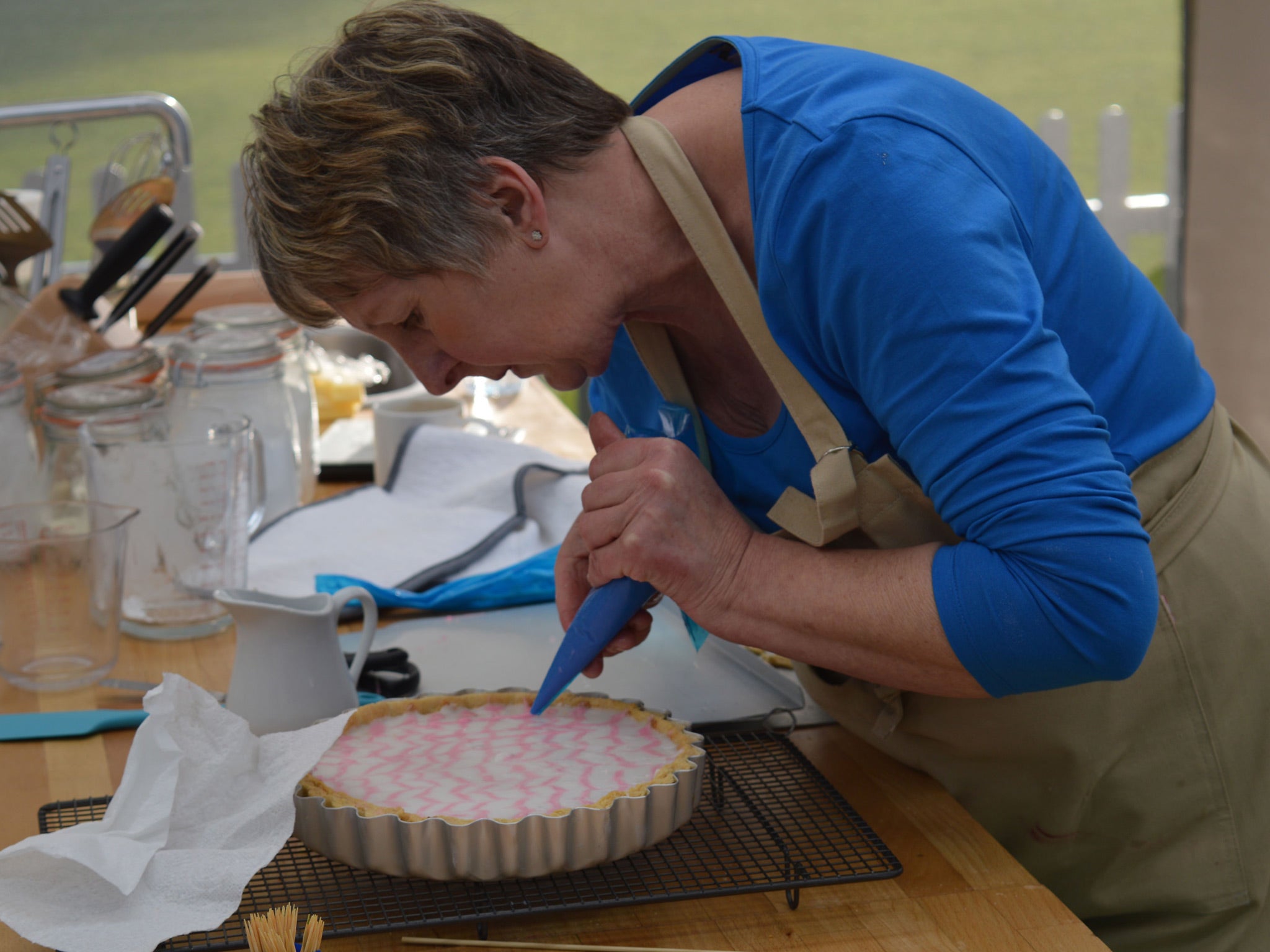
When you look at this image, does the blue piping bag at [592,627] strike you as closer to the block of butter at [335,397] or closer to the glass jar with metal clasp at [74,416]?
the glass jar with metal clasp at [74,416]

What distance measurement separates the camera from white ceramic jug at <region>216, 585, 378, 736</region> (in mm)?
1027

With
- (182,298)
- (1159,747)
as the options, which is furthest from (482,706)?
(182,298)

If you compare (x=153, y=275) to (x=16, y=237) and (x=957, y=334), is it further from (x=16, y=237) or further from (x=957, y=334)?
(x=957, y=334)

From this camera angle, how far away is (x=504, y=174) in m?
0.94

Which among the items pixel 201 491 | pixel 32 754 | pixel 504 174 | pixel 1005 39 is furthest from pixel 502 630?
pixel 1005 39

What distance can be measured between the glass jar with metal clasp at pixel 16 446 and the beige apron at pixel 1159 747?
0.96 m

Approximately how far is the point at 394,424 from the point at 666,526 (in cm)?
98

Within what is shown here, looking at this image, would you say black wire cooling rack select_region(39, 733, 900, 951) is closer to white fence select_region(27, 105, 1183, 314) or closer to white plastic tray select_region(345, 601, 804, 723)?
white plastic tray select_region(345, 601, 804, 723)

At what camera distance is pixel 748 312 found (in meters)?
0.98

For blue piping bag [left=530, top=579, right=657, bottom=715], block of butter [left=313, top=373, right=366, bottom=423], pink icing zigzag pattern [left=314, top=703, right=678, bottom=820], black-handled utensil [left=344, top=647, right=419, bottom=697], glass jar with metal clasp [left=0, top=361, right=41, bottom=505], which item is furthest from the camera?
block of butter [left=313, top=373, right=366, bottom=423]

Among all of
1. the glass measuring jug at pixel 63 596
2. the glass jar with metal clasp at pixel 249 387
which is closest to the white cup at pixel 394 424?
the glass jar with metal clasp at pixel 249 387

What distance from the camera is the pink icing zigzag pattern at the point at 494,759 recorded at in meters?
0.88

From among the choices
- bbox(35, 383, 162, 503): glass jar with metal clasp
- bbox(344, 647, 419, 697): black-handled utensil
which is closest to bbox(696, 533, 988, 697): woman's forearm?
bbox(344, 647, 419, 697): black-handled utensil

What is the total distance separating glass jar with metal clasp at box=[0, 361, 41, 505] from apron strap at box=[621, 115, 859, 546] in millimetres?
881
